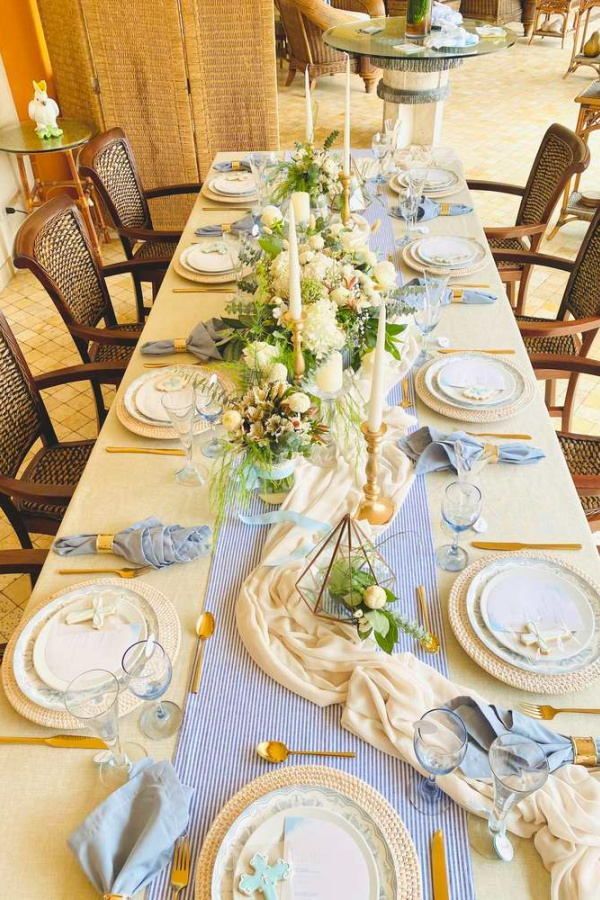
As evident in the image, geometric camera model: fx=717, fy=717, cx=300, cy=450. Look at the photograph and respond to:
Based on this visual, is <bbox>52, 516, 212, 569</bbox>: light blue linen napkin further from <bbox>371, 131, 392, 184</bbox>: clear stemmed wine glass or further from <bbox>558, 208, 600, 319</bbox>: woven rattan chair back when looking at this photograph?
<bbox>371, 131, 392, 184</bbox>: clear stemmed wine glass

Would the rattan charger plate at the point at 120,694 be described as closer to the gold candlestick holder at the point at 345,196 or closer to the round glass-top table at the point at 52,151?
the gold candlestick holder at the point at 345,196

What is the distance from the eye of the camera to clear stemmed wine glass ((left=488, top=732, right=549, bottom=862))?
3.15ft

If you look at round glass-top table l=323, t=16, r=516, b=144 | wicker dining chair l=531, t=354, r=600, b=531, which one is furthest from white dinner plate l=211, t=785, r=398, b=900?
round glass-top table l=323, t=16, r=516, b=144

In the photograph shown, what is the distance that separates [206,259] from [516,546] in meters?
1.56

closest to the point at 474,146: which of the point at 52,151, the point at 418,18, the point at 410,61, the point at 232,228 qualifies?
the point at 418,18

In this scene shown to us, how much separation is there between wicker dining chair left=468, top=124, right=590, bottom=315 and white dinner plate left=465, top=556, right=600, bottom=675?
5.91ft

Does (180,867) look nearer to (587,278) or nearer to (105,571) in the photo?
(105,571)

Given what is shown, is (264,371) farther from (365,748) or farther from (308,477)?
(365,748)

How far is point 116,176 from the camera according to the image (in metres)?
3.09

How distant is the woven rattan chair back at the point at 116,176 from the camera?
2908 mm

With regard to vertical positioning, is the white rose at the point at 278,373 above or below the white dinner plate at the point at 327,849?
above

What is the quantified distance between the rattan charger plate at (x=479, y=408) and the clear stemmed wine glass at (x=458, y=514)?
0.36m

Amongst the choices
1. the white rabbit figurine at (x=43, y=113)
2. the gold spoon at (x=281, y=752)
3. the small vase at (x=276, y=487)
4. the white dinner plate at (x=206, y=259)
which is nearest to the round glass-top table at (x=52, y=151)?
the white rabbit figurine at (x=43, y=113)

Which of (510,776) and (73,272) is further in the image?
(73,272)
